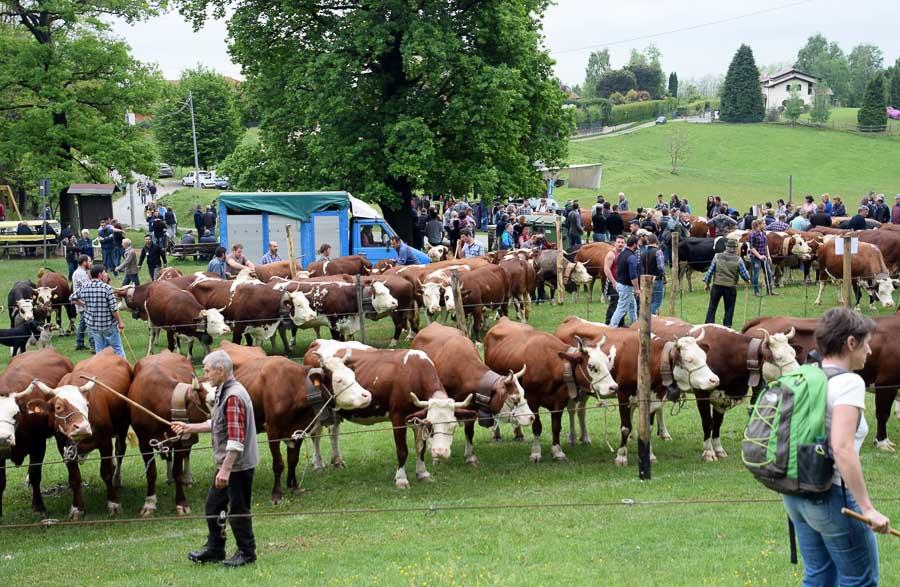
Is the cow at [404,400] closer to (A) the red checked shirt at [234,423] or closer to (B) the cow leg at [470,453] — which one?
(B) the cow leg at [470,453]

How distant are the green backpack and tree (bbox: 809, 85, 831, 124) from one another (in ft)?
358

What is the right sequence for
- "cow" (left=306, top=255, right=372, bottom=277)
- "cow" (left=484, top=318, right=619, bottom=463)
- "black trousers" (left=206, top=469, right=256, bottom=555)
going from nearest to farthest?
"black trousers" (left=206, top=469, right=256, bottom=555) < "cow" (left=484, top=318, right=619, bottom=463) < "cow" (left=306, top=255, right=372, bottom=277)

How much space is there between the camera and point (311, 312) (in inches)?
803

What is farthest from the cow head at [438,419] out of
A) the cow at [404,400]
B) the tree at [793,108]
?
the tree at [793,108]

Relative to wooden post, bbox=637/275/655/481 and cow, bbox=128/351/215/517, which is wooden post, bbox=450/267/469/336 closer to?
wooden post, bbox=637/275/655/481

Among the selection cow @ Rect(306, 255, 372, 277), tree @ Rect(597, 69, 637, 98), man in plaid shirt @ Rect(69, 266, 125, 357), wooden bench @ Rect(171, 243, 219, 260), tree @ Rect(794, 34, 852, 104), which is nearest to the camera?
man in plaid shirt @ Rect(69, 266, 125, 357)

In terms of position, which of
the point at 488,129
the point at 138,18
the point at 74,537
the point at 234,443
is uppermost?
the point at 138,18

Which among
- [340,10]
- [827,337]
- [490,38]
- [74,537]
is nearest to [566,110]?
[490,38]

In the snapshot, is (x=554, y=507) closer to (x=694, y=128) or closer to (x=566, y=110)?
(x=566, y=110)

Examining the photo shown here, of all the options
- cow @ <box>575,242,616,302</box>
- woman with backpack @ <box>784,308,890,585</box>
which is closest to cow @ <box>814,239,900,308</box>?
cow @ <box>575,242,616,302</box>

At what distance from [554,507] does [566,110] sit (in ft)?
85.6

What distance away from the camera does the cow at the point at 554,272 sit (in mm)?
25266

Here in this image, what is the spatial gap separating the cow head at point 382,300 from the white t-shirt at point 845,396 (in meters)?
15.7

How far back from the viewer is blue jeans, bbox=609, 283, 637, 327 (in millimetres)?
19828
